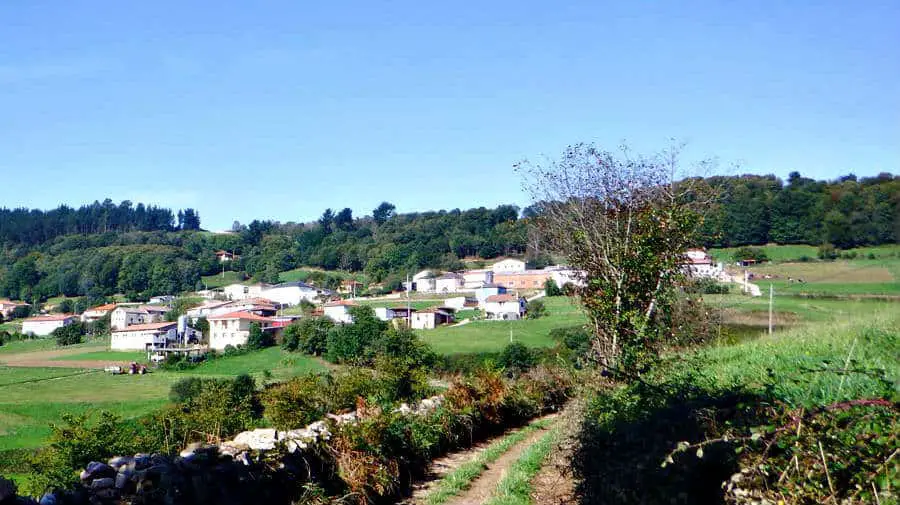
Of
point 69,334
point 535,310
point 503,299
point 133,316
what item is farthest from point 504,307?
point 69,334

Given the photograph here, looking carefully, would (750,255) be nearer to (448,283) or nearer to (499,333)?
(499,333)

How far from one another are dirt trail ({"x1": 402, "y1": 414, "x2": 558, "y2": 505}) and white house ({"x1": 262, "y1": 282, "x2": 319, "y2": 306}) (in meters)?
83.0

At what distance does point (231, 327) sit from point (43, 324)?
115ft

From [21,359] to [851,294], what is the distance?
2742 inches

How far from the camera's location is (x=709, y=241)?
11.4 metres

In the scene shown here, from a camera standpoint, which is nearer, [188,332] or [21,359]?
[21,359]

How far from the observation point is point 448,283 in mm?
87688

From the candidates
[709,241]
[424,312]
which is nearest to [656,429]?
[709,241]

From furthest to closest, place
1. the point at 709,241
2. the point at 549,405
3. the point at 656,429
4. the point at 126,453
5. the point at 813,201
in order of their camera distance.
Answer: the point at 549,405
the point at 709,241
the point at 813,201
the point at 126,453
the point at 656,429

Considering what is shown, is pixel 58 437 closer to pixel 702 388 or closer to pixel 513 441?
pixel 513 441

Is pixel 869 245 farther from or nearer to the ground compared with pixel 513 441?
farther from the ground

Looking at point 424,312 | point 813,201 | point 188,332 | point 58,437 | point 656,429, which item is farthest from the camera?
point 188,332

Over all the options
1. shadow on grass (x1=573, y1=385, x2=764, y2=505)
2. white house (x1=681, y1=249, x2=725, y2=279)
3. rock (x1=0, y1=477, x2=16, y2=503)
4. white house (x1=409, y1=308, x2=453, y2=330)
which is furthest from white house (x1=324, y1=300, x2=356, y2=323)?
rock (x1=0, y1=477, x2=16, y2=503)

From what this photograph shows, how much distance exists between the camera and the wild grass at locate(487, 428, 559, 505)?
7316mm
